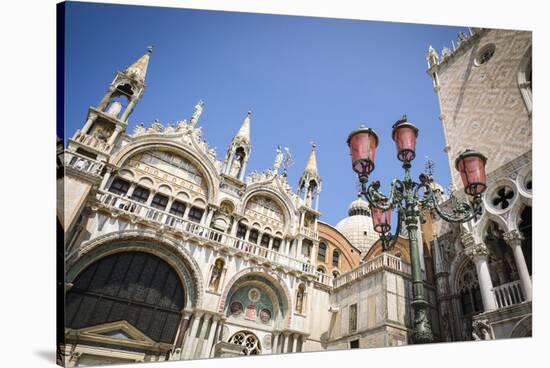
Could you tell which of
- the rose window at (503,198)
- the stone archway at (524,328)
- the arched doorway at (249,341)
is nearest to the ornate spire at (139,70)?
the arched doorway at (249,341)

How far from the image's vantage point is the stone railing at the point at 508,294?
7434 millimetres

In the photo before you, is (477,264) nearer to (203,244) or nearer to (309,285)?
(309,285)

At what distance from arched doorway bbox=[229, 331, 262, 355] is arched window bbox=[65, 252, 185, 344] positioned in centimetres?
204

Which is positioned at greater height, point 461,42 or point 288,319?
point 461,42

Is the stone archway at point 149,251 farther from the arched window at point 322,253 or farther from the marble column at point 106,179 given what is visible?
the arched window at point 322,253

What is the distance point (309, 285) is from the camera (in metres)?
11.5

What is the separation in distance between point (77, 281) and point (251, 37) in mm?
7170

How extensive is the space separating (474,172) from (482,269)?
15.4 feet

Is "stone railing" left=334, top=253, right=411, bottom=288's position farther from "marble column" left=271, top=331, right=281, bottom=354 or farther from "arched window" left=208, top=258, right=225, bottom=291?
"arched window" left=208, top=258, right=225, bottom=291

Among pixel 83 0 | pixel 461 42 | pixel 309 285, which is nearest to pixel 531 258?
pixel 309 285

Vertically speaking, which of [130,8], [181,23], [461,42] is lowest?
[130,8]

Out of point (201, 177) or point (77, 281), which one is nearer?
point (77, 281)

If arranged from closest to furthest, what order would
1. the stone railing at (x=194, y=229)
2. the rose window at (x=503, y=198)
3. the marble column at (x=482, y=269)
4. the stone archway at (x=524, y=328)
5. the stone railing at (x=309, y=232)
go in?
the stone archway at (x=524, y=328)
the marble column at (x=482, y=269)
the rose window at (x=503, y=198)
the stone railing at (x=194, y=229)
the stone railing at (x=309, y=232)

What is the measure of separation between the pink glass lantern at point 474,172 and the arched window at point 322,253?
11.4m
